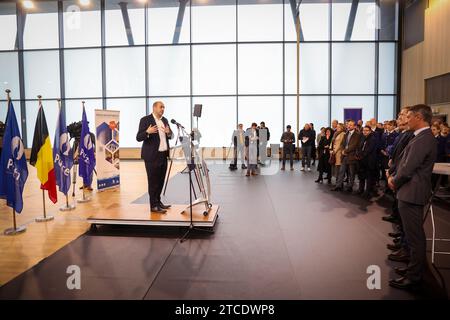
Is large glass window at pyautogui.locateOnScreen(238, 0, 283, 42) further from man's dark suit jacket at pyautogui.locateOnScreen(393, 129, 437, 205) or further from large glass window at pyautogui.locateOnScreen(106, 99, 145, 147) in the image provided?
man's dark suit jacket at pyautogui.locateOnScreen(393, 129, 437, 205)

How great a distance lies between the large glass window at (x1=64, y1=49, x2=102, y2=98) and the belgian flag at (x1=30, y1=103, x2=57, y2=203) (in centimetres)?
980

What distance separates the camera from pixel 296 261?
3264mm

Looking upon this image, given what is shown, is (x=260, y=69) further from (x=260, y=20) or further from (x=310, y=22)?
(x=310, y=22)

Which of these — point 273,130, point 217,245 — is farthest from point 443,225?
point 273,130

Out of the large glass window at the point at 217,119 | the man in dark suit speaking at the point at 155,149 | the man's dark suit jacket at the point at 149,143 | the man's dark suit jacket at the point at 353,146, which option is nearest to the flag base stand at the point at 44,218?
the man in dark suit speaking at the point at 155,149

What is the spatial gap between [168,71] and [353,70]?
7.61 metres

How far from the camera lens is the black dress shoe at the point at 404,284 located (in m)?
2.68

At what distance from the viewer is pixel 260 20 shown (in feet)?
43.5

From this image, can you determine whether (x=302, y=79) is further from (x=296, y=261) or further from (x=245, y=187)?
(x=296, y=261)

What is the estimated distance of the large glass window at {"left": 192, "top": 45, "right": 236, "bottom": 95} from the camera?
13516mm

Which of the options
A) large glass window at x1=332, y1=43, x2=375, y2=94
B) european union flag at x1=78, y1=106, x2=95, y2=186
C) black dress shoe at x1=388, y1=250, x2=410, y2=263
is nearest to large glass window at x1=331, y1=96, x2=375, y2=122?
large glass window at x1=332, y1=43, x2=375, y2=94

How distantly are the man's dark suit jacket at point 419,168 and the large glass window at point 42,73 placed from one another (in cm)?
1471

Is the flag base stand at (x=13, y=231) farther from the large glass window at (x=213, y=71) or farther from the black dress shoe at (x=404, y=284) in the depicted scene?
the large glass window at (x=213, y=71)
